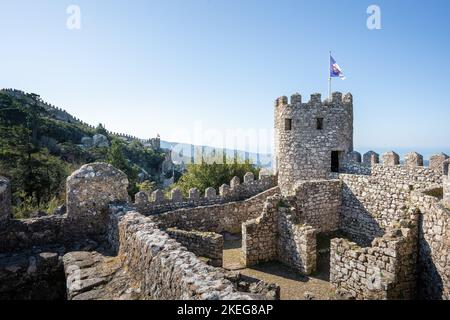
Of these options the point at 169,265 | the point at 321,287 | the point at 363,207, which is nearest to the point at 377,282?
the point at 321,287

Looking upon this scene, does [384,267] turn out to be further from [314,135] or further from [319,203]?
[314,135]

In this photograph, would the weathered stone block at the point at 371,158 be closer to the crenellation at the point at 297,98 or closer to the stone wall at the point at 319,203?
the stone wall at the point at 319,203

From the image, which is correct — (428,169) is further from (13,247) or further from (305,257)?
(13,247)

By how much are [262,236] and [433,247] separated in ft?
16.0

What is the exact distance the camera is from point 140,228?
5309 millimetres

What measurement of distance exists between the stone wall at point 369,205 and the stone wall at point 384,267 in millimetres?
2880

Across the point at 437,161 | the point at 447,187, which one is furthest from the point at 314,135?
the point at 447,187

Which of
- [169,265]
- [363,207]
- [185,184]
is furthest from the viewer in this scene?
[185,184]

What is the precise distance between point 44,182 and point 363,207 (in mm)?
20577

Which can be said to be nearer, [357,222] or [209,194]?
Answer: [357,222]

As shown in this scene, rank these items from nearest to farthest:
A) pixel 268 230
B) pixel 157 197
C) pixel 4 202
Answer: pixel 4 202
pixel 268 230
pixel 157 197

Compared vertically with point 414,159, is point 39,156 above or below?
above

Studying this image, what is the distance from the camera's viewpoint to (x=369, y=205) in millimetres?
11594

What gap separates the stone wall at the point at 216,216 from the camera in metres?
12.4
